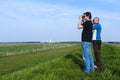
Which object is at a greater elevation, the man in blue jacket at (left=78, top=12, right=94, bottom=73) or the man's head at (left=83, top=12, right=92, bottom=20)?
the man's head at (left=83, top=12, right=92, bottom=20)

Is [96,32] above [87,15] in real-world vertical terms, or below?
below

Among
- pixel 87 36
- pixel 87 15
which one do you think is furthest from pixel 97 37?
pixel 87 15

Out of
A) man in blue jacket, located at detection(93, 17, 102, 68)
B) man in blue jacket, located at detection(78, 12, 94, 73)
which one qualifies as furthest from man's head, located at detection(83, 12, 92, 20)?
man in blue jacket, located at detection(93, 17, 102, 68)

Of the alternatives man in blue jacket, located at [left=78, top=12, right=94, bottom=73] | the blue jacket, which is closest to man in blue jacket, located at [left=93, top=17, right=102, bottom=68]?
the blue jacket

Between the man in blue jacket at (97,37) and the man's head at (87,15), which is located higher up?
the man's head at (87,15)

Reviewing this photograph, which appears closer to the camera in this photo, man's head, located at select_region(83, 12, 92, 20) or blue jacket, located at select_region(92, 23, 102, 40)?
man's head, located at select_region(83, 12, 92, 20)

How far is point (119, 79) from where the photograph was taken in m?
8.54

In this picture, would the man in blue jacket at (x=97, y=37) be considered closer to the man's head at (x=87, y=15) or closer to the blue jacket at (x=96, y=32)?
the blue jacket at (x=96, y=32)

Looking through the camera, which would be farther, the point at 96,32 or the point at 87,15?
the point at 96,32

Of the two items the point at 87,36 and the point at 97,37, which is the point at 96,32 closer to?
the point at 97,37

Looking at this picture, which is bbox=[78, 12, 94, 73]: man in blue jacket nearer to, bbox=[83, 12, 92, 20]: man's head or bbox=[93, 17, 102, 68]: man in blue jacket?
bbox=[83, 12, 92, 20]: man's head

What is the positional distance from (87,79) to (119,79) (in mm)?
884

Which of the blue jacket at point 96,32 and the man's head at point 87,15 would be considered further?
the blue jacket at point 96,32

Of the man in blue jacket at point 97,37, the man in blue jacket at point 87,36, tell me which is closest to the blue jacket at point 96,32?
the man in blue jacket at point 97,37
